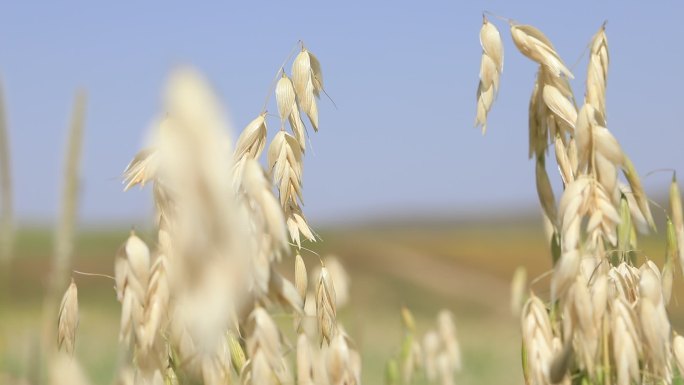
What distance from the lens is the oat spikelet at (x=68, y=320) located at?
1.27m

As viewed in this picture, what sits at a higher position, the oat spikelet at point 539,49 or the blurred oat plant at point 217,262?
the oat spikelet at point 539,49

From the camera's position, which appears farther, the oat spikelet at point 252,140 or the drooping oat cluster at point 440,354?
the drooping oat cluster at point 440,354

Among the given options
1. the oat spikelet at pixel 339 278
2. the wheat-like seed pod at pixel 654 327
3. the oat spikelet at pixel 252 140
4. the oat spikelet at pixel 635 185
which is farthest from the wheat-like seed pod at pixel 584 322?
the oat spikelet at pixel 339 278

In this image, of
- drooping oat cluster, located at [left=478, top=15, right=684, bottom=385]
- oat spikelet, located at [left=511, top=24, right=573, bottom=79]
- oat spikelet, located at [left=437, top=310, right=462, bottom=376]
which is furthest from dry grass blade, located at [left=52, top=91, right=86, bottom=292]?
oat spikelet, located at [left=437, top=310, right=462, bottom=376]

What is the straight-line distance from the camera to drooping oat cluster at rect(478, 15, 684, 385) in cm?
116

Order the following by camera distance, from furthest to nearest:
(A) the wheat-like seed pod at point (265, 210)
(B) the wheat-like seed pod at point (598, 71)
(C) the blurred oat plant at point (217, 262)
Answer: (B) the wheat-like seed pod at point (598, 71)
(A) the wheat-like seed pod at point (265, 210)
(C) the blurred oat plant at point (217, 262)

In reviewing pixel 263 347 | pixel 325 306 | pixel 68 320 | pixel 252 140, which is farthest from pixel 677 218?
pixel 68 320

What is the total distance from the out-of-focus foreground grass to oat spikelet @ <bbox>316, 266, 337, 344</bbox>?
2.8 inches

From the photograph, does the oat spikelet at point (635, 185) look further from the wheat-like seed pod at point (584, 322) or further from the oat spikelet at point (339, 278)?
the oat spikelet at point (339, 278)

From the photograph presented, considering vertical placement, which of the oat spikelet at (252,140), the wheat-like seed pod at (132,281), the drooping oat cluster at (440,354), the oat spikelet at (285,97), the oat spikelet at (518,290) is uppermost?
the oat spikelet at (285,97)

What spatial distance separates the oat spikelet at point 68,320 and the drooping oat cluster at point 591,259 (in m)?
0.65

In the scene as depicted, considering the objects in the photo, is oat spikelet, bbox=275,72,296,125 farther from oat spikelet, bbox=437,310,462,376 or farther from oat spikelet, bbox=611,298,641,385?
oat spikelet, bbox=437,310,462,376

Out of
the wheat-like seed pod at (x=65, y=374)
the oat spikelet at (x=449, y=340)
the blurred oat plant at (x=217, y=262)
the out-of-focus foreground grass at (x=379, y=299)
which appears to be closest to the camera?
the blurred oat plant at (x=217, y=262)

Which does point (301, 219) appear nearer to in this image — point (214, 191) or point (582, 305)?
point (582, 305)
